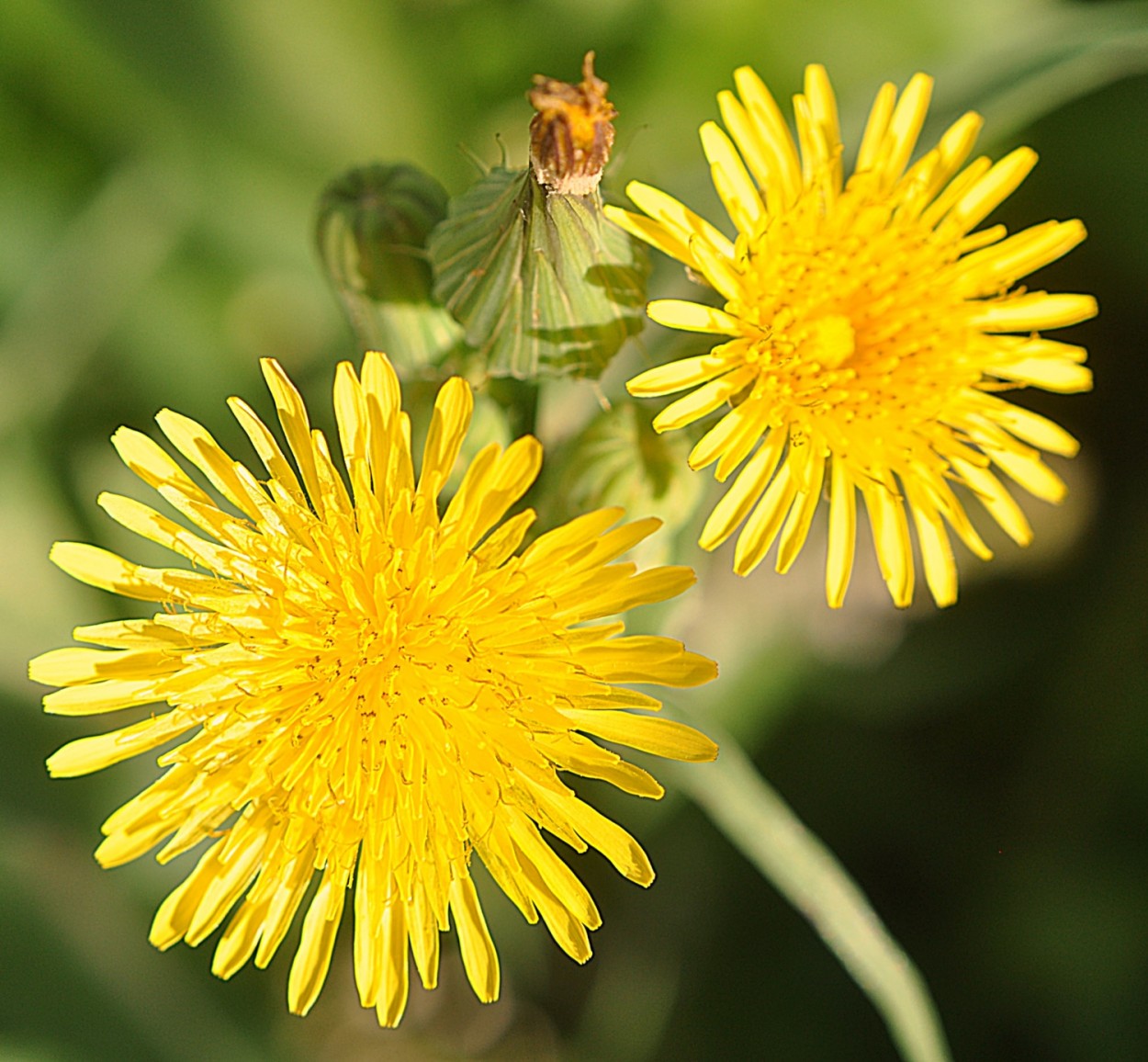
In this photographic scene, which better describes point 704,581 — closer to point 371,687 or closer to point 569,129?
point 371,687

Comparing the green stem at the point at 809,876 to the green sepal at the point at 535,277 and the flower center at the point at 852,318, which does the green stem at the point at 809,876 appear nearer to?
the flower center at the point at 852,318

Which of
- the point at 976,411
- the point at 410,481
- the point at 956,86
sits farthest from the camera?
the point at 956,86

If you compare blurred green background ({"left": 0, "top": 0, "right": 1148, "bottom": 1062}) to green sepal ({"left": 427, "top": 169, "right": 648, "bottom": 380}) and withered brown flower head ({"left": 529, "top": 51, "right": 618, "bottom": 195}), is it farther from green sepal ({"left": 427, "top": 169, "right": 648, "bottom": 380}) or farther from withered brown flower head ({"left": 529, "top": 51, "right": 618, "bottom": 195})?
withered brown flower head ({"left": 529, "top": 51, "right": 618, "bottom": 195})

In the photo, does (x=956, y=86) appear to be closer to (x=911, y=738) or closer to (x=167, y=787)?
(x=911, y=738)

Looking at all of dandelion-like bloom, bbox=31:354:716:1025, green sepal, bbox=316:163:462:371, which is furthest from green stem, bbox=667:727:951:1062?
green sepal, bbox=316:163:462:371

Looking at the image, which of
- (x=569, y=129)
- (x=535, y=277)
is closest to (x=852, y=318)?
(x=535, y=277)

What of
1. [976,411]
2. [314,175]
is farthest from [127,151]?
[976,411]

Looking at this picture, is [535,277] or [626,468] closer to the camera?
[535,277]
